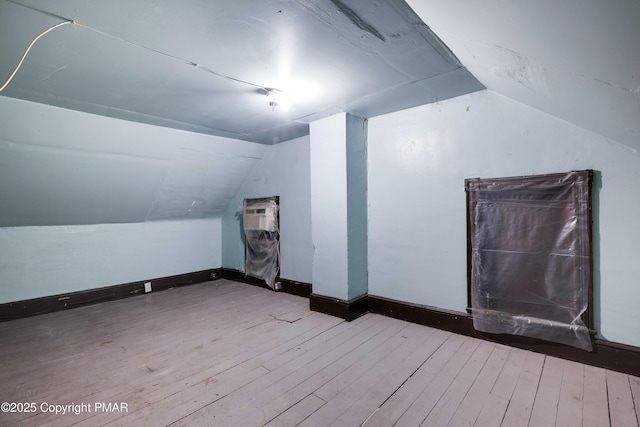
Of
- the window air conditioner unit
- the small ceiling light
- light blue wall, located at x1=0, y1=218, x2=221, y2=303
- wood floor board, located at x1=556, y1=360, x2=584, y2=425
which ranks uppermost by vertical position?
the small ceiling light

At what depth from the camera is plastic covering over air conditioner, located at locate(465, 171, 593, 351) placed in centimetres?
202

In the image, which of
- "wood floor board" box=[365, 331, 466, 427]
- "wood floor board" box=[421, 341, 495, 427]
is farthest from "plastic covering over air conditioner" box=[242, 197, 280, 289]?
"wood floor board" box=[421, 341, 495, 427]

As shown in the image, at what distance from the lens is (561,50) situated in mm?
1101

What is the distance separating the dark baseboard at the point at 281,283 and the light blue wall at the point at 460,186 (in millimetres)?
978

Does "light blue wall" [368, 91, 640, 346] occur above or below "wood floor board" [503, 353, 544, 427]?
above

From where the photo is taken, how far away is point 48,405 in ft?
5.60

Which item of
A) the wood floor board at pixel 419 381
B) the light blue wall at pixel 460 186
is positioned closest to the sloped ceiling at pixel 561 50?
the light blue wall at pixel 460 186

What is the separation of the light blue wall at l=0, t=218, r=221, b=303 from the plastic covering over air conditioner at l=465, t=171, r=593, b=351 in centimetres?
398

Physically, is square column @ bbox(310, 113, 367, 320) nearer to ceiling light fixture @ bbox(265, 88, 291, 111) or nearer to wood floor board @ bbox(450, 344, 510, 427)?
ceiling light fixture @ bbox(265, 88, 291, 111)

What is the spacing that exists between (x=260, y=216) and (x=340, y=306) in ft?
6.10

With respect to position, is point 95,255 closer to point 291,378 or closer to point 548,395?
point 291,378

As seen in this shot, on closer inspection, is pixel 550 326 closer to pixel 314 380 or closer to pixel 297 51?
pixel 314 380

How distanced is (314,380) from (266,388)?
0.31m

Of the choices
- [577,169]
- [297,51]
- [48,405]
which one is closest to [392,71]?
[297,51]
